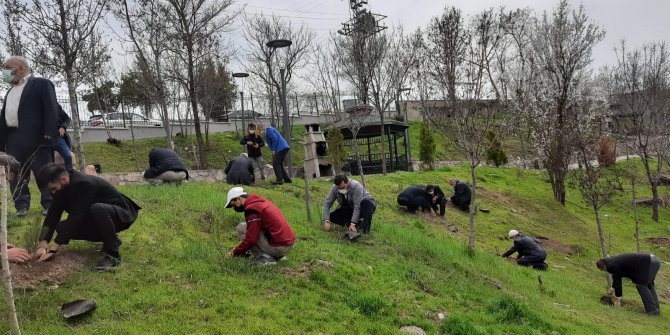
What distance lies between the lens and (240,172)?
12.2m

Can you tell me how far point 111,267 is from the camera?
214 inches

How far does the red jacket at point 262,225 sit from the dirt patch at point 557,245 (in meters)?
10.1

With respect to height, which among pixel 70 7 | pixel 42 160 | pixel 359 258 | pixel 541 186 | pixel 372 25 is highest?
pixel 372 25

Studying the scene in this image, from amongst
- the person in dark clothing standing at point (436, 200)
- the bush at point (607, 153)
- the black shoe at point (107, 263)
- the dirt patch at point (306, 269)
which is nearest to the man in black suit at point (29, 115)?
the black shoe at point (107, 263)

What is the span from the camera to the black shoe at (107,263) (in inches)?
212

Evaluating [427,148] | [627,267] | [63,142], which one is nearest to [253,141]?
[63,142]

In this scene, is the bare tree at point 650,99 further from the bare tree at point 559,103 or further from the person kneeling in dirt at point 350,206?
the person kneeling in dirt at point 350,206

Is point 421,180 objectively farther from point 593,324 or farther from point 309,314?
point 309,314

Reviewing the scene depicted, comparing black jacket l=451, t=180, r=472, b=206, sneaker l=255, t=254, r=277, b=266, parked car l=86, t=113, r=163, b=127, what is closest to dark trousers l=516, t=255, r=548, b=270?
black jacket l=451, t=180, r=472, b=206

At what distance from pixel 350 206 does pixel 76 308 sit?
17.0 ft

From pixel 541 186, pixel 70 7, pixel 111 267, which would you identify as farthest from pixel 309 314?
pixel 541 186

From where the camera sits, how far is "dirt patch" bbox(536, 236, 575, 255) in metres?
13.7

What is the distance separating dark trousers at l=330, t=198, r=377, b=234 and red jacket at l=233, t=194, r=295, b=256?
271 cm

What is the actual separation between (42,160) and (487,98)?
902 cm
